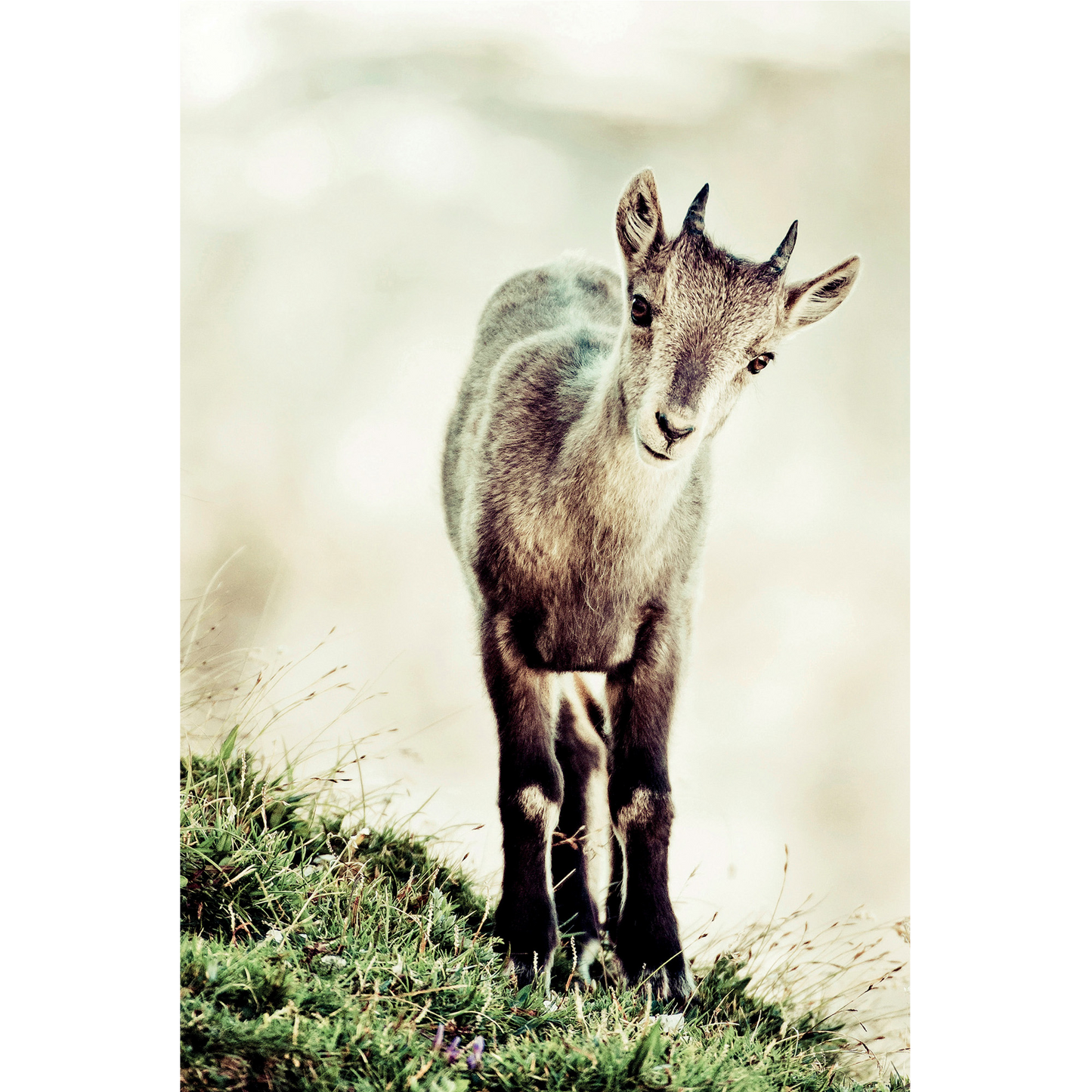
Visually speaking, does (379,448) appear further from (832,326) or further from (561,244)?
(832,326)

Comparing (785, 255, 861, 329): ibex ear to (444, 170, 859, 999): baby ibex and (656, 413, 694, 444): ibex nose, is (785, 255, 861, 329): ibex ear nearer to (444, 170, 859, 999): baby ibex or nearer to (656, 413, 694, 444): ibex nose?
(444, 170, 859, 999): baby ibex

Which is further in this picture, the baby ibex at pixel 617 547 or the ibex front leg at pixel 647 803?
the ibex front leg at pixel 647 803

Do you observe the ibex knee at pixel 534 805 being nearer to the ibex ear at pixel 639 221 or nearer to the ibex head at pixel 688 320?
the ibex head at pixel 688 320

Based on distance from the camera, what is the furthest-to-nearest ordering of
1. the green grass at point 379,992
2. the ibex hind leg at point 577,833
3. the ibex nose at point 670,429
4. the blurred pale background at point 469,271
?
1. the blurred pale background at point 469,271
2. the ibex hind leg at point 577,833
3. the ibex nose at point 670,429
4. the green grass at point 379,992

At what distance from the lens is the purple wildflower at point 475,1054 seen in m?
3.21

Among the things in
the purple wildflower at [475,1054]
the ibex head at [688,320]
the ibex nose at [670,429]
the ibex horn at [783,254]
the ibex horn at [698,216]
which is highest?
the ibex horn at [698,216]

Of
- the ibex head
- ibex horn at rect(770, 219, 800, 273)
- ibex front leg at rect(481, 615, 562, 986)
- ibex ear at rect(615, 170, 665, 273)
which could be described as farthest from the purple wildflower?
ibex horn at rect(770, 219, 800, 273)

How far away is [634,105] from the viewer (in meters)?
4.71

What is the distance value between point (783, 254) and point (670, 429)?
841 millimetres

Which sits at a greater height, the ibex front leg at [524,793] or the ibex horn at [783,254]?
the ibex horn at [783,254]

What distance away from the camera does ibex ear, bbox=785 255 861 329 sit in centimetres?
398

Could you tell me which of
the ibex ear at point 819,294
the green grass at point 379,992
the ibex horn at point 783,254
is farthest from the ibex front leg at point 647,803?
the ibex horn at point 783,254

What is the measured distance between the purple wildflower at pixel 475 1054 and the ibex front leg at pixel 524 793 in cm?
64

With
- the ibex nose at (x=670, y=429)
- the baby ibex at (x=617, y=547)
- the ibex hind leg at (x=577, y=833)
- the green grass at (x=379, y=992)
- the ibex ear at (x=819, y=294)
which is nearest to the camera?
the green grass at (x=379, y=992)
